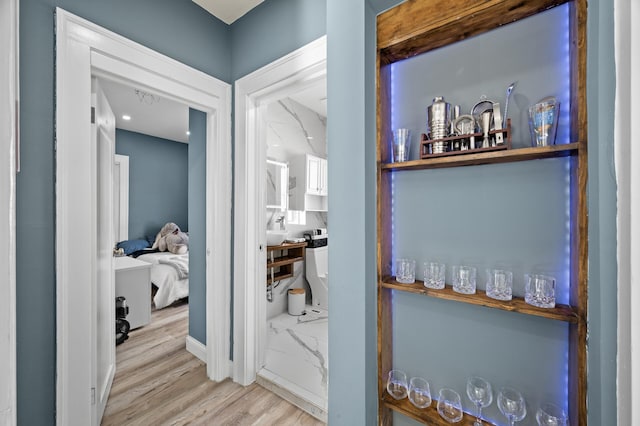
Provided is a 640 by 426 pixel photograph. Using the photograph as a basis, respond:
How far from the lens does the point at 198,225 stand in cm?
248

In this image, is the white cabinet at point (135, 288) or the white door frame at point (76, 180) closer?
the white door frame at point (76, 180)

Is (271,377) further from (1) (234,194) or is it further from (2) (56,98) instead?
(2) (56,98)

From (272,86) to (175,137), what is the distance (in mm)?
4267

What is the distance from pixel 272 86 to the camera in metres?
1.91

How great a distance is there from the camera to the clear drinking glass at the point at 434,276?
110cm

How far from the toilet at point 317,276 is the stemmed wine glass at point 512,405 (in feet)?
8.36

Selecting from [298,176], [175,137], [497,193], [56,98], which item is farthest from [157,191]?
[497,193]

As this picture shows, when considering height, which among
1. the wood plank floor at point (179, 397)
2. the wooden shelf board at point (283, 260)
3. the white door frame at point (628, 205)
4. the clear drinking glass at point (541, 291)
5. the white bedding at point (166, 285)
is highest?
the white door frame at point (628, 205)

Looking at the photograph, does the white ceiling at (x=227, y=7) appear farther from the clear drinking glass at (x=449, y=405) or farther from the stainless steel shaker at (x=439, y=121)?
the clear drinking glass at (x=449, y=405)

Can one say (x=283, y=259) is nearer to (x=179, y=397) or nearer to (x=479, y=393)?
(x=179, y=397)

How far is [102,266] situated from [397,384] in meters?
1.78

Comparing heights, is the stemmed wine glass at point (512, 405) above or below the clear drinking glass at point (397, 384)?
above

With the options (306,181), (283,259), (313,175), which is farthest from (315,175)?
(283,259)

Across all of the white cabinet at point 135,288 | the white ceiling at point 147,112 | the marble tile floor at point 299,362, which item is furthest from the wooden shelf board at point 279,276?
the white ceiling at point 147,112
